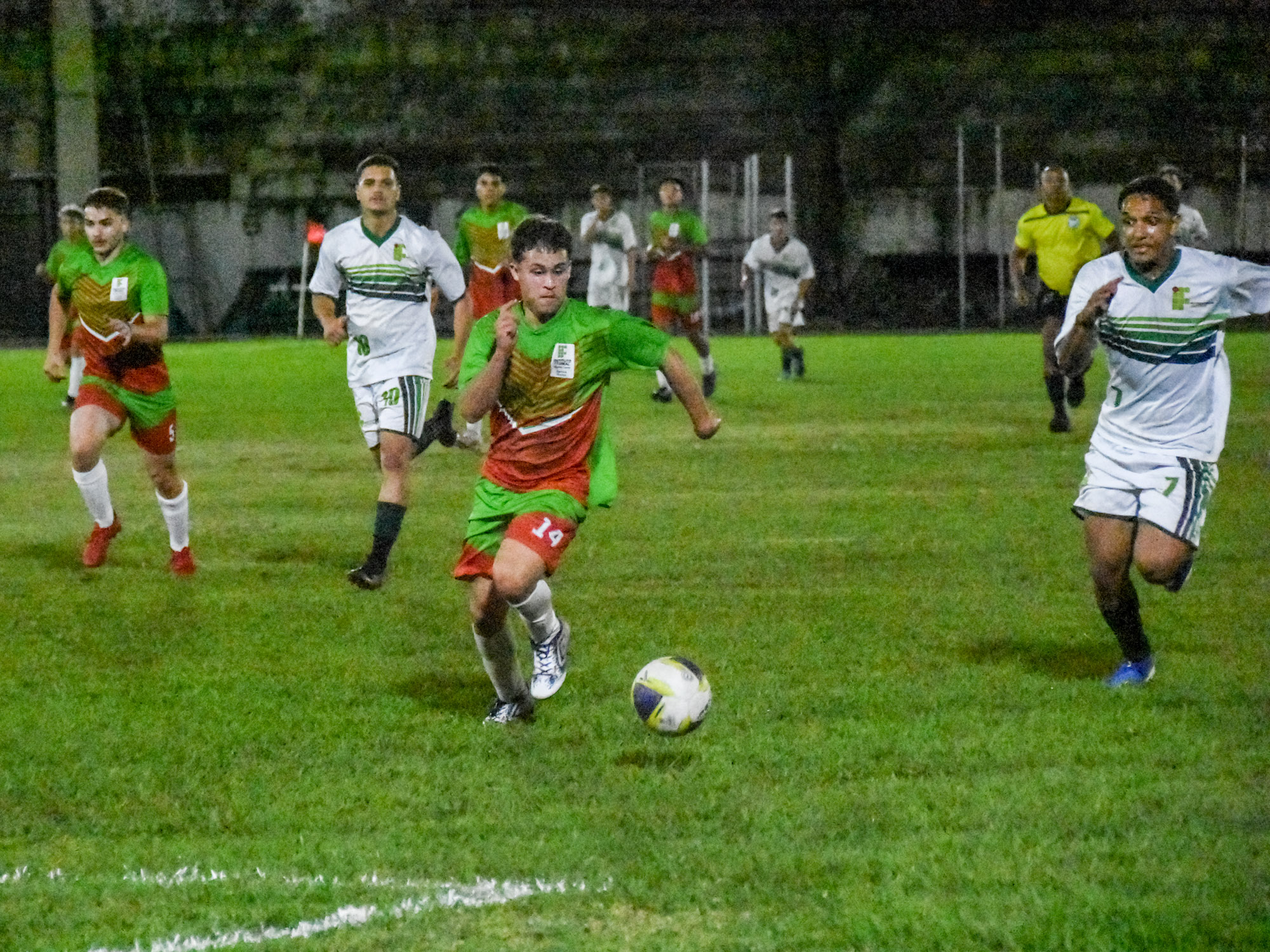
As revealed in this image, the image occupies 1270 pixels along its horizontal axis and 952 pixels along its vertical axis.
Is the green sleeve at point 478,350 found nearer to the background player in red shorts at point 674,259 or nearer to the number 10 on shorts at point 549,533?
the number 10 on shorts at point 549,533

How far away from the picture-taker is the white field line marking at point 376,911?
4227 mm

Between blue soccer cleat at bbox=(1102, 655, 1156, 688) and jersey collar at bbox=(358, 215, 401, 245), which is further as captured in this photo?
jersey collar at bbox=(358, 215, 401, 245)

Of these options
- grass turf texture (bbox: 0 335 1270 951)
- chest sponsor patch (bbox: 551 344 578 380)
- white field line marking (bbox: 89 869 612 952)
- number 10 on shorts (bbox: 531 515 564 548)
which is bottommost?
grass turf texture (bbox: 0 335 1270 951)

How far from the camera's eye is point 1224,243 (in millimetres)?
36344

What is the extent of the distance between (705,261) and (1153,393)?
27143mm

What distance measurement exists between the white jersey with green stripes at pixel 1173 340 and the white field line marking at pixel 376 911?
3.19m

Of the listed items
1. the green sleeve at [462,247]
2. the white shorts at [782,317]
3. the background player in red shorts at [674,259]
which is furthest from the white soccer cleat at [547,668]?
the white shorts at [782,317]

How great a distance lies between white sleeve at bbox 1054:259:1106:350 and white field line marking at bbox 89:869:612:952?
3071 millimetres

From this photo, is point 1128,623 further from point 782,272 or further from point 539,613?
point 782,272

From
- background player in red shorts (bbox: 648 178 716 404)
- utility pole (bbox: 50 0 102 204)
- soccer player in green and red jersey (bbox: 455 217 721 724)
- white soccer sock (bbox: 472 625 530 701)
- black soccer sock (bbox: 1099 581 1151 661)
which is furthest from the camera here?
utility pole (bbox: 50 0 102 204)

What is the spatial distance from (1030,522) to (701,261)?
2304 cm

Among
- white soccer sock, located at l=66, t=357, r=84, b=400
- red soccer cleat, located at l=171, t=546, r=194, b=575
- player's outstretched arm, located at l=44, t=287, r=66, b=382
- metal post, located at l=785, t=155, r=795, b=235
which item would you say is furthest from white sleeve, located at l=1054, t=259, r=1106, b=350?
metal post, located at l=785, t=155, r=795, b=235

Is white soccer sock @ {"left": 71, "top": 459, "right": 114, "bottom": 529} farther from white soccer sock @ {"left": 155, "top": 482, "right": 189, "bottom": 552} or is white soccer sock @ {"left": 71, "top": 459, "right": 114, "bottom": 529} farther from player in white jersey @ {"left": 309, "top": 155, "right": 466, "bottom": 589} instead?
player in white jersey @ {"left": 309, "top": 155, "right": 466, "bottom": 589}

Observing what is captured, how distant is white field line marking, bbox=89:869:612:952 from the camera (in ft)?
13.9
